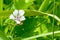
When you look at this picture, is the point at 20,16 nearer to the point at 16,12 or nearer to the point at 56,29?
the point at 16,12

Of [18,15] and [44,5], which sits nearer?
[18,15]

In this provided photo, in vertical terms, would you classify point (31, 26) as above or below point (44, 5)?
below

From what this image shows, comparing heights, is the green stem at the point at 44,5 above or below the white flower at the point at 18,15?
above

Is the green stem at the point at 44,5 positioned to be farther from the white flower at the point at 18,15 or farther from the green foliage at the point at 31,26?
the white flower at the point at 18,15

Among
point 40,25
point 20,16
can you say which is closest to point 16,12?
point 20,16

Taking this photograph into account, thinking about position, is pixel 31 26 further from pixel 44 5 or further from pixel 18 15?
pixel 44 5

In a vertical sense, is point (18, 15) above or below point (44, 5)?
below

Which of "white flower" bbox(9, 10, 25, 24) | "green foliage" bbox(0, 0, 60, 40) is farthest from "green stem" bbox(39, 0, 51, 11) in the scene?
"white flower" bbox(9, 10, 25, 24)

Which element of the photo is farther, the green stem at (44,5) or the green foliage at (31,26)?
the green stem at (44,5)

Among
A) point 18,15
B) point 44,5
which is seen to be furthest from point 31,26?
point 44,5

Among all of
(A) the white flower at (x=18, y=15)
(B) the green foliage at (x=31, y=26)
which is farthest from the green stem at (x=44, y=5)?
(A) the white flower at (x=18, y=15)

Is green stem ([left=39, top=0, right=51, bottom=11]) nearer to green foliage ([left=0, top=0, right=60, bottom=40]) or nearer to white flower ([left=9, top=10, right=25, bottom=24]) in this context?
green foliage ([left=0, top=0, right=60, bottom=40])

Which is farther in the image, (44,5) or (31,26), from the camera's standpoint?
(44,5)
